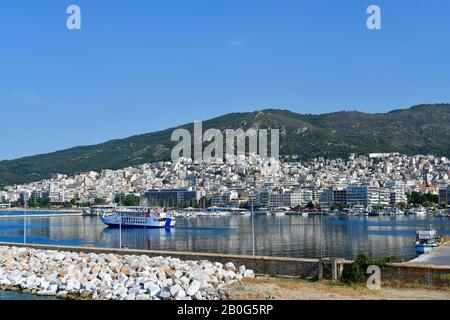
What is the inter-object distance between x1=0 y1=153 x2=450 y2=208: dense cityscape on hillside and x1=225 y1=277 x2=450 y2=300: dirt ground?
8502cm

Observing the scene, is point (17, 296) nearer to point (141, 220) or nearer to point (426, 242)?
point (426, 242)

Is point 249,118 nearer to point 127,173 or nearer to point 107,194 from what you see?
point 127,173

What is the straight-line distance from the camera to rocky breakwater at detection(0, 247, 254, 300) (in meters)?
13.6

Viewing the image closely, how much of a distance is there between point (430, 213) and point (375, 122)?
85442 mm

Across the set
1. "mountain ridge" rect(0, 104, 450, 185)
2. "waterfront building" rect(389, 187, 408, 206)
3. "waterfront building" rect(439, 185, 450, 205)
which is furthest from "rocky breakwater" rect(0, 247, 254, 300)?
"mountain ridge" rect(0, 104, 450, 185)

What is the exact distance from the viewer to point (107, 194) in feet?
416

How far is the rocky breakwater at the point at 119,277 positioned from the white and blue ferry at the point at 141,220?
3990 cm

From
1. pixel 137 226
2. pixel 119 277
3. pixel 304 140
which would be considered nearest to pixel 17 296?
pixel 119 277

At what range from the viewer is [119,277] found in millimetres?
15312

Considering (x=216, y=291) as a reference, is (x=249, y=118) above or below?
above

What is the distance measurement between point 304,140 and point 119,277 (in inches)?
5554

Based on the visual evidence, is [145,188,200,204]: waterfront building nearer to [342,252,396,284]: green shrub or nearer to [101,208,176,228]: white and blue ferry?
[101,208,176,228]: white and blue ferry

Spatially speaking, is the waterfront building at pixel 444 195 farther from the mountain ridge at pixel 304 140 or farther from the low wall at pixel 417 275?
the low wall at pixel 417 275

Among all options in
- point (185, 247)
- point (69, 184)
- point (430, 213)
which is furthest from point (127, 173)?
point (185, 247)
